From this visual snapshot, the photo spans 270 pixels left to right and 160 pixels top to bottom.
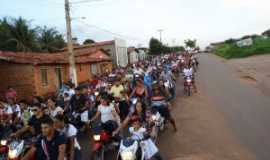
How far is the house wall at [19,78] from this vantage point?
2256 cm

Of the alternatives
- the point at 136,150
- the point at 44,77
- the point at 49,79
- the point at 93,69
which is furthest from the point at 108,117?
the point at 93,69

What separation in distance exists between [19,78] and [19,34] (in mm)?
20609

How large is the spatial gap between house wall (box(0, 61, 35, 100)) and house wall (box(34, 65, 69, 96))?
359 millimetres

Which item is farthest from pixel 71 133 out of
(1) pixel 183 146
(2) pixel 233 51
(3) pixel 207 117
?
(2) pixel 233 51

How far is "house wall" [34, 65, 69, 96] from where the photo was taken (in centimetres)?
2292

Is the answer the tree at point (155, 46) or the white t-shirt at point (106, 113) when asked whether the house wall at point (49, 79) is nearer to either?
the white t-shirt at point (106, 113)

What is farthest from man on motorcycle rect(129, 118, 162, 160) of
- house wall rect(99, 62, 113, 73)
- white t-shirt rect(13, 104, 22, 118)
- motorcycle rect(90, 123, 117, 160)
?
house wall rect(99, 62, 113, 73)

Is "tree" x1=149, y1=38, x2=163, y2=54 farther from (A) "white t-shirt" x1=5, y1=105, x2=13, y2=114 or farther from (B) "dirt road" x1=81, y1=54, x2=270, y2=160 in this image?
(A) "white t-shirt" x1=5, y1=105, x2=13, y2=114

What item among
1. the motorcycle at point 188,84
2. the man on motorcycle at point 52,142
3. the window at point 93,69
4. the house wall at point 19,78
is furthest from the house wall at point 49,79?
the man on motorcycle at point 52,142

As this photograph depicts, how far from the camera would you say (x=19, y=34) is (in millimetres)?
41844

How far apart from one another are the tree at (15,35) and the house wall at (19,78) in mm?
18686

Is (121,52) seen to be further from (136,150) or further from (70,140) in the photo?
(70,140)

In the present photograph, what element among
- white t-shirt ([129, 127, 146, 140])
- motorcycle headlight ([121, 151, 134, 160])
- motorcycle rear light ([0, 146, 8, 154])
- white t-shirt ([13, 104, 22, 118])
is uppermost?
white t-shirt ([129, 127, 146, 140])

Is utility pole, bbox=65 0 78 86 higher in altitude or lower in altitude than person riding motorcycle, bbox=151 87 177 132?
higher
